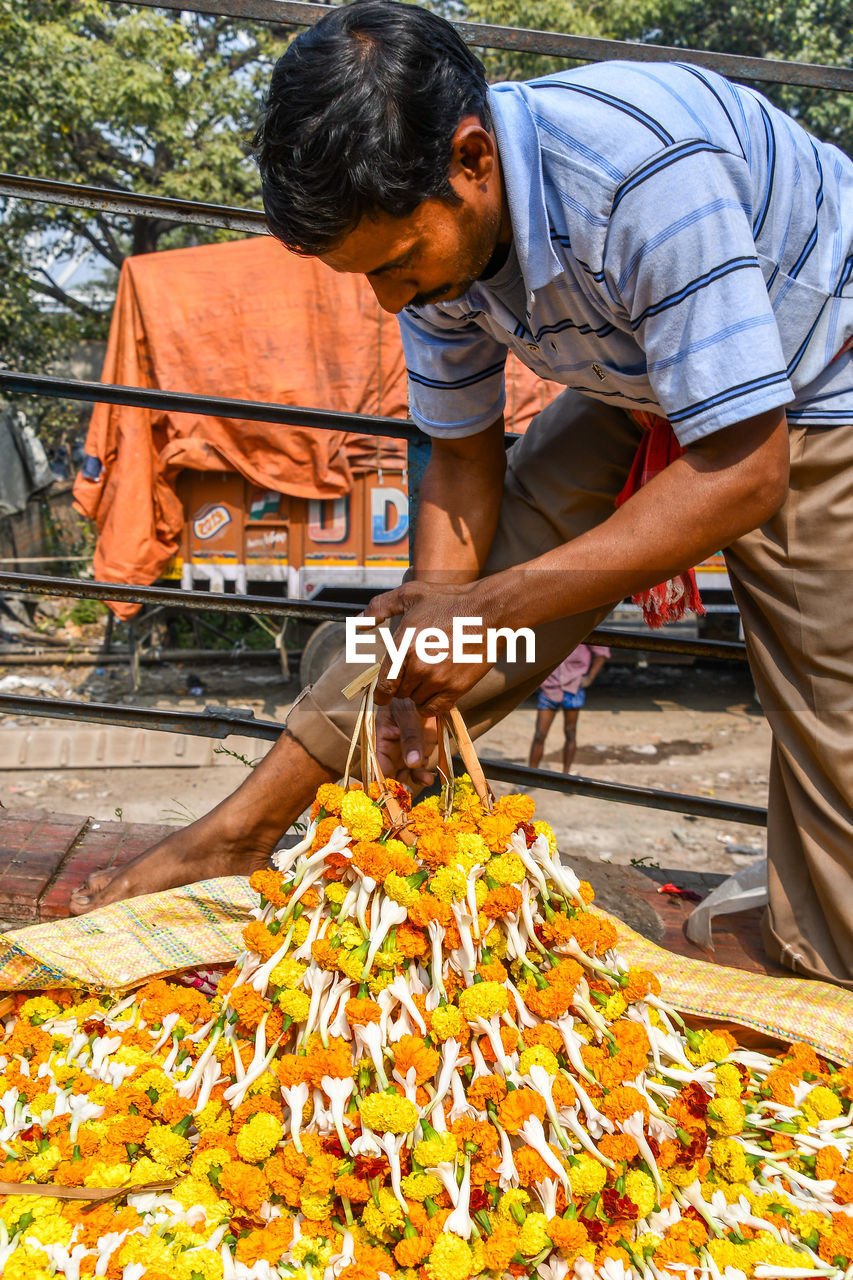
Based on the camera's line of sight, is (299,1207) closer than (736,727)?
Yes

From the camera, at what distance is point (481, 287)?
152 centimetres

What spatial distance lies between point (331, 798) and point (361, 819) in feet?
0.24

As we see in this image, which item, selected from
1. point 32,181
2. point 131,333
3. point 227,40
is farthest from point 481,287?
point 227,40

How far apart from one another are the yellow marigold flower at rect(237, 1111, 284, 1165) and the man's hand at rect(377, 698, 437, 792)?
1.84ft

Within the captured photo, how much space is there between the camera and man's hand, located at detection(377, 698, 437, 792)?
5.25 feet

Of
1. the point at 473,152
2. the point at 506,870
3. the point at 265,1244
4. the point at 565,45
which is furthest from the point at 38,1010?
the point at 565,45

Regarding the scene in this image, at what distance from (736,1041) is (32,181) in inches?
83.0

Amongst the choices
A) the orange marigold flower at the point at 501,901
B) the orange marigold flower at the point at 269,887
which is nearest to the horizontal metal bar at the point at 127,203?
the orange marigold flower at the point at 269,887

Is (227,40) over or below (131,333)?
over

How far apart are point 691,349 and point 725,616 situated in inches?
302

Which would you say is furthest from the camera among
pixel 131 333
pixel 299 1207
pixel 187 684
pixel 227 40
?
pixel 227 40

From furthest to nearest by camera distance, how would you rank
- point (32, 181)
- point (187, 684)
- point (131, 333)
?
1. point (187, 684)
2. point (131, 333)
3. point (32, 181)

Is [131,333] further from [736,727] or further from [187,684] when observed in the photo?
[736,727]

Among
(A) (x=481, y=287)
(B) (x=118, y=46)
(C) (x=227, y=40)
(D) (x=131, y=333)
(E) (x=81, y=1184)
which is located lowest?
(E) (x=81, y=1184)
